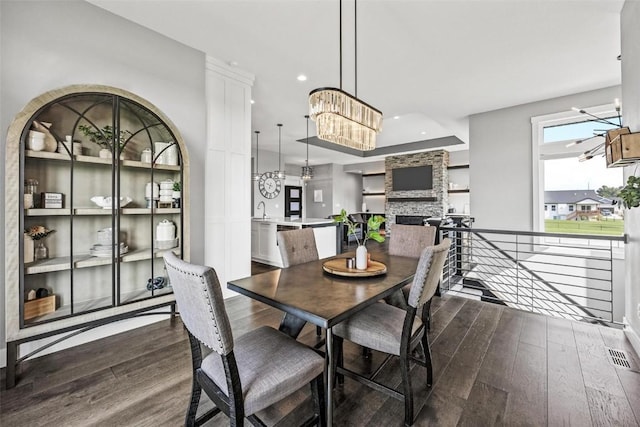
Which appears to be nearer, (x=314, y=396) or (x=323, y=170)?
(x=314, y=396)

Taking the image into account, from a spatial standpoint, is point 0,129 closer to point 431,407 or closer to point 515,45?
point 431,407

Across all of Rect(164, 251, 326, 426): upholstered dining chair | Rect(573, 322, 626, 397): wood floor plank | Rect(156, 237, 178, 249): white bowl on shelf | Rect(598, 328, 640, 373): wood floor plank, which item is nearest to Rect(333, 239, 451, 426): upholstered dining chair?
Rect(164, 251, 326, 426): upholstered dining chair

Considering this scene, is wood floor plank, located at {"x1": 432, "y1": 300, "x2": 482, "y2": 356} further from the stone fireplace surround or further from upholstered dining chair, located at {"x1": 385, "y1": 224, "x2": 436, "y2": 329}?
the stone fireplace surround

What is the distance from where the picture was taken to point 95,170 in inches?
90.0

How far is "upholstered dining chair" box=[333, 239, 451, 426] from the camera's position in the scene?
57.4 inches

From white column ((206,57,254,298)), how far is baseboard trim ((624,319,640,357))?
12.1 feet

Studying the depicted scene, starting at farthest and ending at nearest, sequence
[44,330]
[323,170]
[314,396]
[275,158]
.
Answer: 1. [323,170]
2. [275,158]
3. [44,330]
4. [314,396]

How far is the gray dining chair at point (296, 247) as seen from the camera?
2326 millimetres

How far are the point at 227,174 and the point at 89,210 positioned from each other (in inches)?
54.0

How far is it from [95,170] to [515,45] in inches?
165

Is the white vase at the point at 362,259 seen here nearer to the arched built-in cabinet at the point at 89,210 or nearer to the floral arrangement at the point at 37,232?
the arched built-in cabinet at the point at 89,210

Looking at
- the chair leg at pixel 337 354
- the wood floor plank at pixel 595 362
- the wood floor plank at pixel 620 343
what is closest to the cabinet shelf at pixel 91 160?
the chair leg at pixel 337 354

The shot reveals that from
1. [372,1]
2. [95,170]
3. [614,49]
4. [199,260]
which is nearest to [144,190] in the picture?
[95,170]

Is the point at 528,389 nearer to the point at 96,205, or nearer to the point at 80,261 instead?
the point at 80,261
